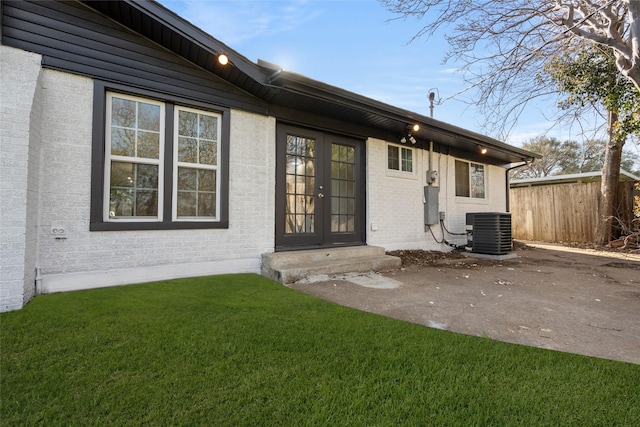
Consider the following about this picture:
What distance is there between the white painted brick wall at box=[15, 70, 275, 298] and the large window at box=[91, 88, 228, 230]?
13cm

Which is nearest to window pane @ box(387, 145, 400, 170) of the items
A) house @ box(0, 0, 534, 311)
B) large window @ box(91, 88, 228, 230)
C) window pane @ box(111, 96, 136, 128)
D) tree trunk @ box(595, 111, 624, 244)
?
house @ box(0, 0, 534, 311)

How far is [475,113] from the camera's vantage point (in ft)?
16.5

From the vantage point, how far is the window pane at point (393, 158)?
6.62 meters

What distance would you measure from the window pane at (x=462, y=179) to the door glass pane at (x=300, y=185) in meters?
4.77

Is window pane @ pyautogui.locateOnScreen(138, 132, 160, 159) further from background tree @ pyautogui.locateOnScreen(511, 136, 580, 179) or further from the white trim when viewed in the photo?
background tree @ pyautogui.locateOnScreen(511, 136, 580, 179)

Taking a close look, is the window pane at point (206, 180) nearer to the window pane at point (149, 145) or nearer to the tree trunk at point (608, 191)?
the window pane at point (149, 145)

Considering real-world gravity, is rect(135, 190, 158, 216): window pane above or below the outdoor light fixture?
below

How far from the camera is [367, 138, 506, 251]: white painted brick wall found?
20.4 feet

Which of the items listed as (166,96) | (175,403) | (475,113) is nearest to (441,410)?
(175,403)

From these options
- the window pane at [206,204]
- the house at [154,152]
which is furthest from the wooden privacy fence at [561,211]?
the window pane at [206,204]

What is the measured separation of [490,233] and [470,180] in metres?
2.22

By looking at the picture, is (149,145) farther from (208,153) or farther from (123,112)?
(208,153)

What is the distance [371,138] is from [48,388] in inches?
229

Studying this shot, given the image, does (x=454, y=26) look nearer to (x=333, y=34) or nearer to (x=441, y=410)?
(x=333, y=34)
